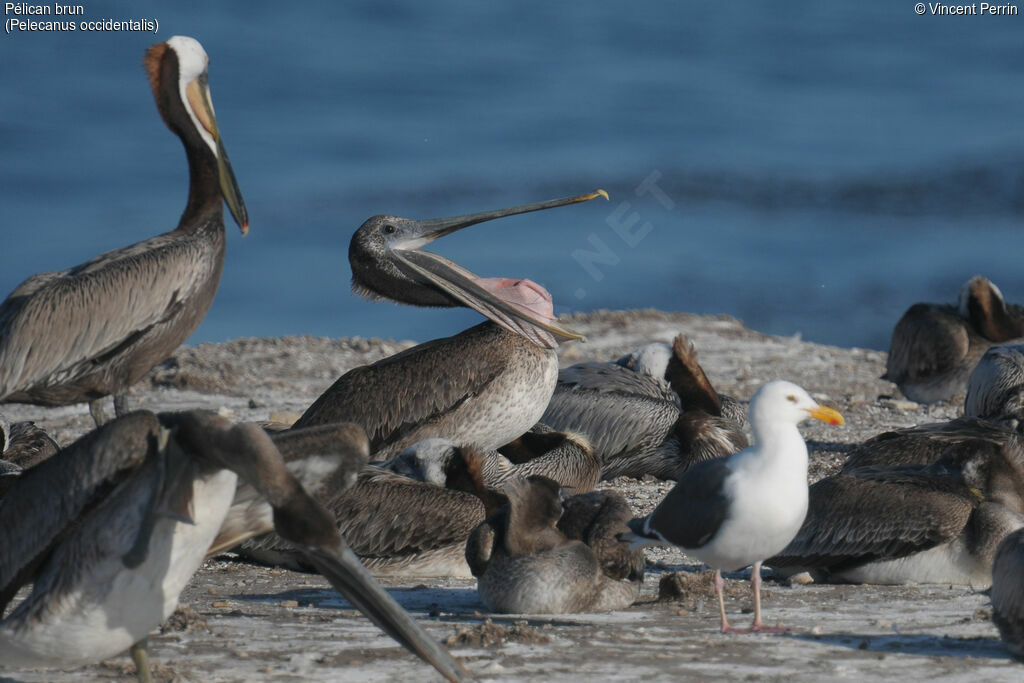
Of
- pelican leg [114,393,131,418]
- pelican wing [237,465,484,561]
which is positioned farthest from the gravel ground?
pelican leg [114,393,131,418]

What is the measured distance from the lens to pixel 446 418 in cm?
663

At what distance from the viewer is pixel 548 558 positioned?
4.52 metres

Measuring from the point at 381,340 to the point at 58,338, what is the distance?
9.70 m

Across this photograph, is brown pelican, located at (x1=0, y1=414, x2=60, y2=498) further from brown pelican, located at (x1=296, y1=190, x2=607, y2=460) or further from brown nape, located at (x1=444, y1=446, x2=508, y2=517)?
brown nape, located at (x1=444, y1=446, x2=508, y2=517)

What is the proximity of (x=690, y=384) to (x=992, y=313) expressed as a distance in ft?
15.4

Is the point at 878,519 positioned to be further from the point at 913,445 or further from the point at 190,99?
the point at 190,99

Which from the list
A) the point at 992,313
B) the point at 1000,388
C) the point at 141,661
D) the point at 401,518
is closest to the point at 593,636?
the point at 141,661

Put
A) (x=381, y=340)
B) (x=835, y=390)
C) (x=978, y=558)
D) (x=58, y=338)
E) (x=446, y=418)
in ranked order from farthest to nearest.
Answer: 1. (x=381, y=340)
2. (x=835, y=390)
3. (x=446, y=418)
4. (x=58, y=338)
5. (x=978, y=558)

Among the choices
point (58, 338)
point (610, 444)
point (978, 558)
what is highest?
point (58, 338)

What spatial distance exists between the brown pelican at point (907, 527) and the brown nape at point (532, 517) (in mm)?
1025

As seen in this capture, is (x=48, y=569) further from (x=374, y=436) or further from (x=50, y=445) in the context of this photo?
(x=50, y=445)

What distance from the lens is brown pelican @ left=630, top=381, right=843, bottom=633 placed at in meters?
4.07

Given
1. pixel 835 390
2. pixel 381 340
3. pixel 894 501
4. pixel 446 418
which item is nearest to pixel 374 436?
pixel 446 418

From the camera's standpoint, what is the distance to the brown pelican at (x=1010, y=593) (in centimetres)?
372
